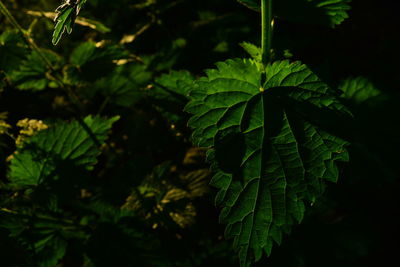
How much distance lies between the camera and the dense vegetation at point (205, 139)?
47.6 inches

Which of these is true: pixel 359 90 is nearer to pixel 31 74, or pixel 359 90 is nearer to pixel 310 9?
pixel 310 9

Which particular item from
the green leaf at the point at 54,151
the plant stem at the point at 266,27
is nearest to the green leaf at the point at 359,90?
the plant stem at the point at 266,27

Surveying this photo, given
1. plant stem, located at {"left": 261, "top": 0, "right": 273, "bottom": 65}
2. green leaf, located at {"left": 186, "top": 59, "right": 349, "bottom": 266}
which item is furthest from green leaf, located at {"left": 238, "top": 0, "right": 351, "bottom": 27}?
green leaf, located at {"left": 186, "top": 59, "right": 349, "bottom": 266}

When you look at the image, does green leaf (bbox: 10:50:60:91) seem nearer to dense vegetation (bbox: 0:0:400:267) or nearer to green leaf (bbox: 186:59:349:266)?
dense vegetation (bbox: 0:0:400:267)

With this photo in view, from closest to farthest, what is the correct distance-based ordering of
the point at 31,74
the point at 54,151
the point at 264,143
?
the point at 264,143
the point at 54,151
the point at 31,74

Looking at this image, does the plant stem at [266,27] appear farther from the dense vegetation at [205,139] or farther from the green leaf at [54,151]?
the green leaf at [54,151]

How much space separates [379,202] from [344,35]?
1.50 metres

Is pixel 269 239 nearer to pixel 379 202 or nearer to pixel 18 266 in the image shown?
pixel 18 266

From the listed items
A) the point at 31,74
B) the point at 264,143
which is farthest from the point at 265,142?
the point at 31,74

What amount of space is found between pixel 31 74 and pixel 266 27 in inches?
63.1

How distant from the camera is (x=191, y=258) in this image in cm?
196

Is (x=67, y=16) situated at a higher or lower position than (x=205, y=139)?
higher

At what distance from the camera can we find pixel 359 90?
6.37 ft

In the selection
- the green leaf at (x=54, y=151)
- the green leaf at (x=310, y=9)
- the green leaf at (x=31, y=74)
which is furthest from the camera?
the green leaf at (x=31, y=74)
